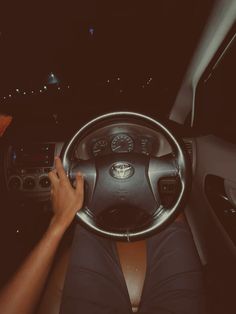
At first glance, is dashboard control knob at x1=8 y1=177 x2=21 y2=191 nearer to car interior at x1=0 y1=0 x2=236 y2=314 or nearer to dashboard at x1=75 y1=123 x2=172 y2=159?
car interior at x1=0 y1=0 x2=236 y2=314

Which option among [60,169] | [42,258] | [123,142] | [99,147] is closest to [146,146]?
[123,142]

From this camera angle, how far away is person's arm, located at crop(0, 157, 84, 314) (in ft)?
3.67

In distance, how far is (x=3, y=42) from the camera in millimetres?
5699

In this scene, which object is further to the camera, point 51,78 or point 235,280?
point 51,78

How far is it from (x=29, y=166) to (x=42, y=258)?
760mm

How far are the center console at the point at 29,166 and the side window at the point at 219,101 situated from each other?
927mm

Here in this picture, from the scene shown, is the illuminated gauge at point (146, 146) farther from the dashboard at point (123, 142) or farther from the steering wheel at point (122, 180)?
the steering wheel at point (122, 180)

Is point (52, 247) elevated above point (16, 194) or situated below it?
above

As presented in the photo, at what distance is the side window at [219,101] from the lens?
185 cm

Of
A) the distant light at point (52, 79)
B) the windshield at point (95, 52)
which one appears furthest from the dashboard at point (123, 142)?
the distant light at point (52, 79)

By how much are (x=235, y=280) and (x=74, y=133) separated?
126 centimetres

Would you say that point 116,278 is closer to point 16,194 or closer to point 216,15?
point 16,194

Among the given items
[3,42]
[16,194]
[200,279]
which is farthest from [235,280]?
[3,42]

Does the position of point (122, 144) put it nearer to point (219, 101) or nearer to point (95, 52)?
point (219, 101)
